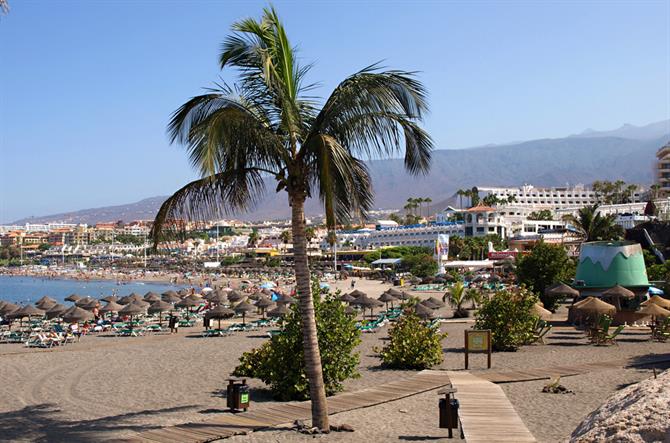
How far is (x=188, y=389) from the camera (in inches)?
609

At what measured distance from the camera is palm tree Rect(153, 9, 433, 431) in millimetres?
9648

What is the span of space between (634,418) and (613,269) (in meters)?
24.1

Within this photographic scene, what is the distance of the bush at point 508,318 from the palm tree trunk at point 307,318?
1121 centimetres

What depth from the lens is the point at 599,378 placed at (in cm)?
1477

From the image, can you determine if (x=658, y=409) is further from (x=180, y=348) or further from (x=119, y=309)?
(x=119, y=309)

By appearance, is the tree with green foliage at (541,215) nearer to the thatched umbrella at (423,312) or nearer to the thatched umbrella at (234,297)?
the thatched umbrella at (234,297)

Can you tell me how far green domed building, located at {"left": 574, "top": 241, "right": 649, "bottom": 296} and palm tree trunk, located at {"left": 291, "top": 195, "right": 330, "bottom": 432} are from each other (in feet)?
63.1

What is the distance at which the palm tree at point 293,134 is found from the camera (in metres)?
9.65

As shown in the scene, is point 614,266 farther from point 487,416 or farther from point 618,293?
point 487,416

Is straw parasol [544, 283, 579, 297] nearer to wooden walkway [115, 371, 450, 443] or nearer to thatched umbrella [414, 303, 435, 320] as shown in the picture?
thatched umbrella [414, 303, 435, 320]

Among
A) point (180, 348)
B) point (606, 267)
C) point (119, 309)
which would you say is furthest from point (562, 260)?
point (119, 309)

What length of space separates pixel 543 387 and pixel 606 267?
47.2 ft

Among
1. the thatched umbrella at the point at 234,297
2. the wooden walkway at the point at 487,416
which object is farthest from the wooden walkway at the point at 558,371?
the thatched umbrella at the point at 234,297

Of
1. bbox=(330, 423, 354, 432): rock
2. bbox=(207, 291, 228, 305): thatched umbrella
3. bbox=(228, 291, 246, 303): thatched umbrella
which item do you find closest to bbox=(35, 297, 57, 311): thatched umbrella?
bbox=(207, 291, 228, 305): thatched umbrella
